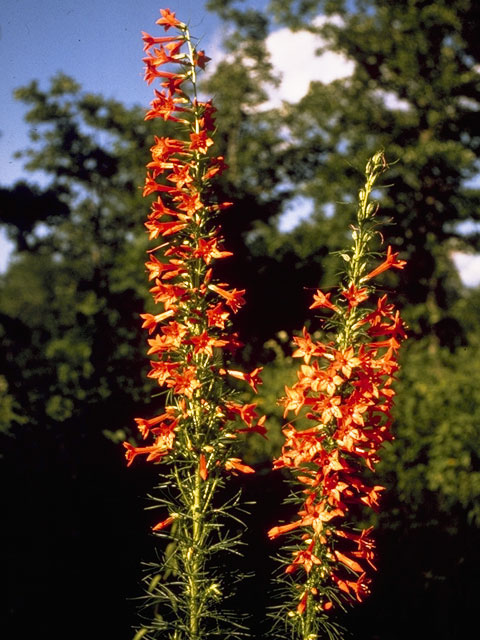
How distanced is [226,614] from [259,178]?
17.7m

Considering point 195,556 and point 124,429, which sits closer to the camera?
point 195,556

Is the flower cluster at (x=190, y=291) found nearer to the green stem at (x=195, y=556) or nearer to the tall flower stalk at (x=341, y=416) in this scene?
the green stem at (x=195, y=556)

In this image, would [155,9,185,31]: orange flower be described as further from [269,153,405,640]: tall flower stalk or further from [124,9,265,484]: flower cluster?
[269,153,405,640]: tall flower stalk

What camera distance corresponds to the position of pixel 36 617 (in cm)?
326

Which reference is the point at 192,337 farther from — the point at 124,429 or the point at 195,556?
the point at 124,429

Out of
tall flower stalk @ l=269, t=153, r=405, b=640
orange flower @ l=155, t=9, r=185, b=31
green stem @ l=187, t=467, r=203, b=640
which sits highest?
orange flower @ l=155, t=9, r=185, b=31

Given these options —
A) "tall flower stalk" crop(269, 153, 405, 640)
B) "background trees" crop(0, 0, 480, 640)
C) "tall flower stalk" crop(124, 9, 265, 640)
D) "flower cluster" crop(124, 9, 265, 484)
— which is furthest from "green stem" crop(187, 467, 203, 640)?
"background trees" crop(0, 0, 480, 640)

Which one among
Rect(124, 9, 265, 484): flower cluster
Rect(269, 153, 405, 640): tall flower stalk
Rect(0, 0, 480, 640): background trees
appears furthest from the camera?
Rect(0, 0, 480, 640): background trees

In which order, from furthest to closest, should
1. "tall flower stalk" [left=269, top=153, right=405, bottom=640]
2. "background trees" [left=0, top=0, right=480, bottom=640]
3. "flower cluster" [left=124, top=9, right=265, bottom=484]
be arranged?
"background trees" [left=0, top=0, right=480, bottom=640], "flower cluster" [left=124, top=9, right=265, bottom=484], "tall flower stalk" [left=269, top=153, right=405, bottom=640]

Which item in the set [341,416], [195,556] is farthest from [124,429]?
[341,416]

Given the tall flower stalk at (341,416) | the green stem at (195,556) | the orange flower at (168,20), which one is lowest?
the green stem at (195,556)

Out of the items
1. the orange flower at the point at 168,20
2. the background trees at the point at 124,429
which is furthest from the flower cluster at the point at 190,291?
the background trees at the point at 124,429

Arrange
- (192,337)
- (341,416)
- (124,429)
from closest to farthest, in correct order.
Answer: (341,416) < (192,337) < (124,429)

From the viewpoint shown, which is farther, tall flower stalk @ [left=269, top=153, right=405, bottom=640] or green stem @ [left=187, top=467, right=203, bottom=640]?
green stem @ [left=187, top=467, right=203, bottom=640]
